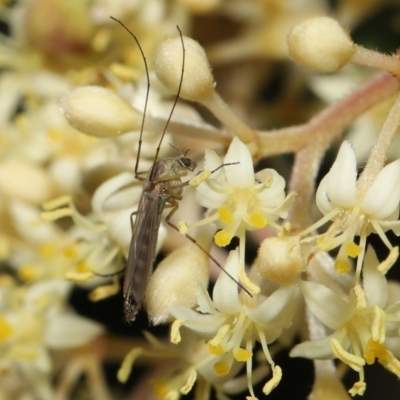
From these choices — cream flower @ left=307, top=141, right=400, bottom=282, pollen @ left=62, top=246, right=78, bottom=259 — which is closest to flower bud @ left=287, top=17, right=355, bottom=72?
cream flower @ left=307, top=141, right=400, bottom=282

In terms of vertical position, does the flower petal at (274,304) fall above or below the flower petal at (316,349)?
above

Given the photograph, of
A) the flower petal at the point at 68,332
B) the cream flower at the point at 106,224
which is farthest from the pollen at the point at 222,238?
the flower petal at the point at 68,332

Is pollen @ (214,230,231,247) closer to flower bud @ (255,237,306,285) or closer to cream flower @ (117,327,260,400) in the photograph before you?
flower bud @ (255,237,306,285)

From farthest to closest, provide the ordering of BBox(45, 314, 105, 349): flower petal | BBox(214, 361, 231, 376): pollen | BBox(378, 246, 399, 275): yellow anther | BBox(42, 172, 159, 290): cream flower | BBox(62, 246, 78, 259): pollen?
BBox(45, 314, 105, 349): flower petal, BBox(62, 246, 78, 259): pollen, BBox(42, 172, 159, 290): cream flower, BBox(214, 361, 231, 376): pollen, BBox(378, 246, 399, 275): yellow anther

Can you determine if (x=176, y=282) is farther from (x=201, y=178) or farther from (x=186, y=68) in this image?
(x=186, y=68)

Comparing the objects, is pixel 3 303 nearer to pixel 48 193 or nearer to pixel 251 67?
pixel 48 193

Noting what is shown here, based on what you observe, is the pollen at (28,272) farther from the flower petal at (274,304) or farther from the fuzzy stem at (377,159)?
the fuzzy stem at (377,159)
